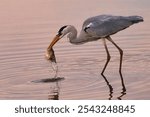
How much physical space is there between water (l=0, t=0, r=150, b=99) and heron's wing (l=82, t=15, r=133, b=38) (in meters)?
0.64

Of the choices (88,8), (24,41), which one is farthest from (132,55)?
(88,8)

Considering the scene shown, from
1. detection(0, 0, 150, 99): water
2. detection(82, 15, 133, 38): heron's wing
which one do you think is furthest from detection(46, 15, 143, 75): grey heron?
detection(0, 0, 150, 99): water

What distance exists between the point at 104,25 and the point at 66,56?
46.2 inches

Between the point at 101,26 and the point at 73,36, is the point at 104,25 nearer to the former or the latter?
the point at 101,26

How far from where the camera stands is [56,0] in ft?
63.8

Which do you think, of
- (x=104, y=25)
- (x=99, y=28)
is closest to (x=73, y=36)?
(x=99, y=28)

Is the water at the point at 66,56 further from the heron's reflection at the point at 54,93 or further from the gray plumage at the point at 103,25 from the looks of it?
the gray plumage at the point at 103,25

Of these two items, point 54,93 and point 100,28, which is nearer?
point 54,93

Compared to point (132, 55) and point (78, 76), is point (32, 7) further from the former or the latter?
point (78, 76)

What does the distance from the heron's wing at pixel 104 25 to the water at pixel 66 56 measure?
25.1 inches

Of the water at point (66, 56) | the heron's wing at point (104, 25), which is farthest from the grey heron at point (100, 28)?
the water at point (66, 56)

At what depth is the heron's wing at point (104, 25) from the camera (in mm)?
12711

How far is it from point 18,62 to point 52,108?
4.76 meters

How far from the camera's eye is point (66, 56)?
1337cm
